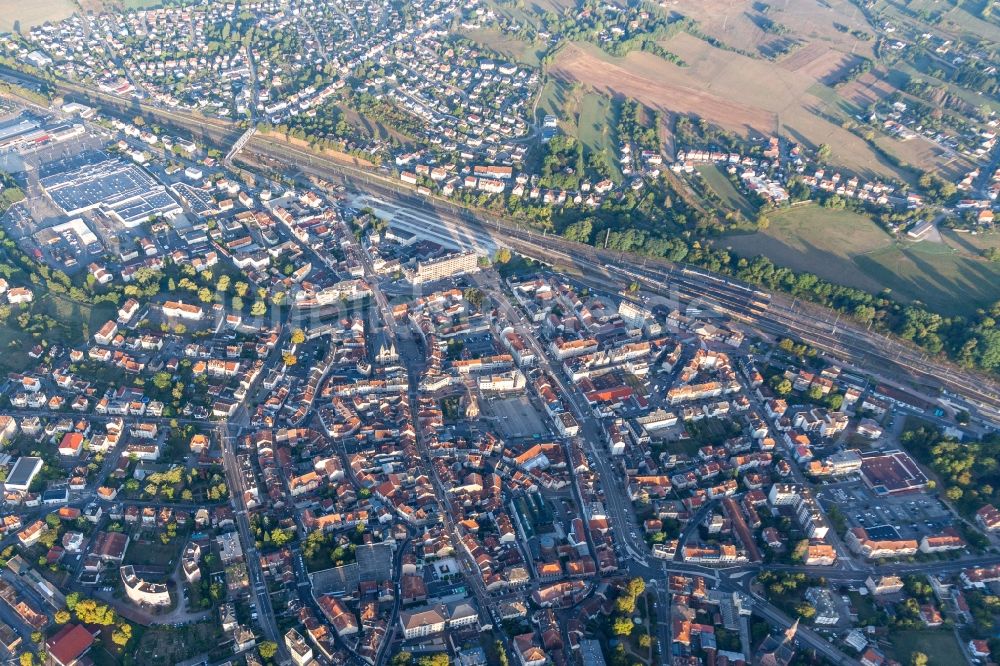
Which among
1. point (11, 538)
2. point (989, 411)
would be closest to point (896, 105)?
point (989, 411)

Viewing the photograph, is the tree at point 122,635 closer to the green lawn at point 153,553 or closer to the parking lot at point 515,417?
the green lawn at point 153,553

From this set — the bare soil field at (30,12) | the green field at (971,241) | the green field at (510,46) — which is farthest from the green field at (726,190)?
the bare soil field at (30,12)

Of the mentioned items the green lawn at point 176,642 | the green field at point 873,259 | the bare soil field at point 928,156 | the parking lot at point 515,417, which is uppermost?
the bare soil field at point 928,156

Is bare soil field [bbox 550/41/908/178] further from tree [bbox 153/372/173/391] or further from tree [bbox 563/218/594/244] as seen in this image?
tree [bbox 153/372/173/391]

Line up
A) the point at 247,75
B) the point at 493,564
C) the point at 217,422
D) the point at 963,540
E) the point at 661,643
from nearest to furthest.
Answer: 1. the point at 661,643
2. the point at 493,564
3. the point at 963,540
4. the point at 217,422
5. the point at 247,75

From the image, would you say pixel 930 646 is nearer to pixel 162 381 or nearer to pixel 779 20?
pixel 162 381

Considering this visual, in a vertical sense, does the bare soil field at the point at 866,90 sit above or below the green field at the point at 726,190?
above

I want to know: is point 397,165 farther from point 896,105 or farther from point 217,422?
point 896,105
